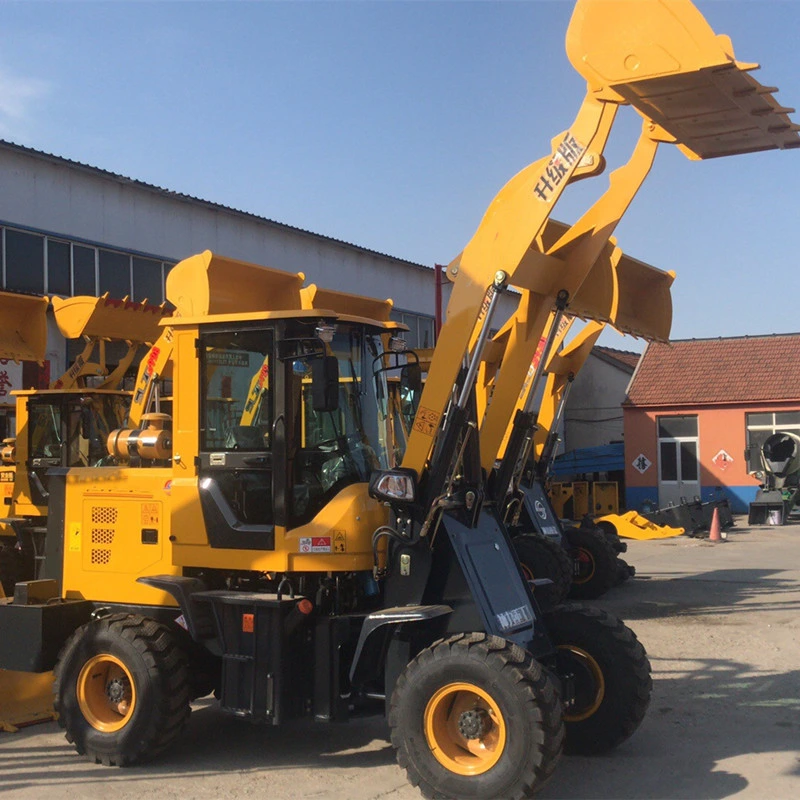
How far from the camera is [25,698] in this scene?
786cm

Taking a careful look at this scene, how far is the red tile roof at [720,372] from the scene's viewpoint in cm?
3031

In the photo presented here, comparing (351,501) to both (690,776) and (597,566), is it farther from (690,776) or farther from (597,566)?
(597,566)

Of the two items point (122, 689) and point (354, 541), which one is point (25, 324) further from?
point (354, 541)

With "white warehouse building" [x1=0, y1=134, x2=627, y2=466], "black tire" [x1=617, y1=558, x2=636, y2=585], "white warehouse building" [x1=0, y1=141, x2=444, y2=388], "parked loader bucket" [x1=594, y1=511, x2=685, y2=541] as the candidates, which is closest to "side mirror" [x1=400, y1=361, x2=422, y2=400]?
"black tire" [x1=617, y1=558, x2=636, y2=585]

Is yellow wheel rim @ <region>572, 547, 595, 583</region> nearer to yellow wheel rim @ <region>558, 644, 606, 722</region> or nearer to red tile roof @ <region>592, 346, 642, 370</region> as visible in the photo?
yellow wheel rim @ <region>558, 644, 606, 722</region>

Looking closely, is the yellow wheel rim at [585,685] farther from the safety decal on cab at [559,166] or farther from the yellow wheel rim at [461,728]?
the safety decal on cab at [559,166]

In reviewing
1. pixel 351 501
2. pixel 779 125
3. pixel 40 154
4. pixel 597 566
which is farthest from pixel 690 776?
pixel 40 154

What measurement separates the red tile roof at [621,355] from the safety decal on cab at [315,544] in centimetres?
3004

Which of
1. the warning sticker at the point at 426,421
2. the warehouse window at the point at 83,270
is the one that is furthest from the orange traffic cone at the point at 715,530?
the warning sticker at the point at 426,421

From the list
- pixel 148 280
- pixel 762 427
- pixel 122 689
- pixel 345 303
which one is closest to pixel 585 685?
pixel 122 689

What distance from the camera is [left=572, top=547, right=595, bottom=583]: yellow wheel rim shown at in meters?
13.3

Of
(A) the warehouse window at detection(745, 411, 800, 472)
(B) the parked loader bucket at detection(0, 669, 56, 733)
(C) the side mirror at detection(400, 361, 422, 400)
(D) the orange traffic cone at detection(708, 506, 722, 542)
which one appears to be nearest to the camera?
(C) the side mirror at detection(400, 361, 422, 400)

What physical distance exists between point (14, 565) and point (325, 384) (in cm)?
572

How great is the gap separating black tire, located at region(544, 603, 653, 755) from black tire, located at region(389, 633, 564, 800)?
906 mm
